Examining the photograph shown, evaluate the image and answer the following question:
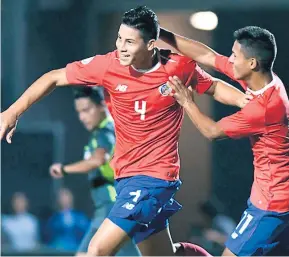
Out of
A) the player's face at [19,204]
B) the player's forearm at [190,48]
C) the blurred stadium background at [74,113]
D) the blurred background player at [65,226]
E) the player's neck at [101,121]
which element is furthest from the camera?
the player's face at [19,204]

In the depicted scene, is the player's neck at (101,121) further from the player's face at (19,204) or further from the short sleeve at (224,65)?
the player's face at (19,204)

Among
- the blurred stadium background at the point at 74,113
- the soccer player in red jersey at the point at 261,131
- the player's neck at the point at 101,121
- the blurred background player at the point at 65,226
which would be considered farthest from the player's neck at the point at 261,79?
the blurred background player at the point at 65,226

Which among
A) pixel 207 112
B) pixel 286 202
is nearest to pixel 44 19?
pixel 207 112

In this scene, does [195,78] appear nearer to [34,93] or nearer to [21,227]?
[34,93]

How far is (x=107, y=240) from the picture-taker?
527 centimetres

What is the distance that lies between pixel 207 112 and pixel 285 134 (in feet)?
9.16

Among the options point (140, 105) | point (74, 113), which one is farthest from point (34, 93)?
point (74, 113)

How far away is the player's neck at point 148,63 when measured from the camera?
547cm

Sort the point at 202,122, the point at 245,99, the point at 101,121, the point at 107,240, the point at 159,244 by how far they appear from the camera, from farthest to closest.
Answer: the point at 101,121 < the point at 159,244 < the point at 245,99 < the point at 202,122 < the point at 107,240

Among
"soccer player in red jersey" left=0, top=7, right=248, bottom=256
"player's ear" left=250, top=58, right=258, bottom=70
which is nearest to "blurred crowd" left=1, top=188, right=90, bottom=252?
"soccer player in red jersey" left=0, top=7, right=248, bottom=256

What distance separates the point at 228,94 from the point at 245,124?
0.28 meters

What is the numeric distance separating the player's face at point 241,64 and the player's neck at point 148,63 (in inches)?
16.6

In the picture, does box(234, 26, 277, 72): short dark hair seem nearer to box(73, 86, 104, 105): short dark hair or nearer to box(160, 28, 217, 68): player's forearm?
box(160, 28, 217, 68): player's forearm

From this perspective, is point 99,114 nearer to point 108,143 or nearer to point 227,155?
point 108,143
